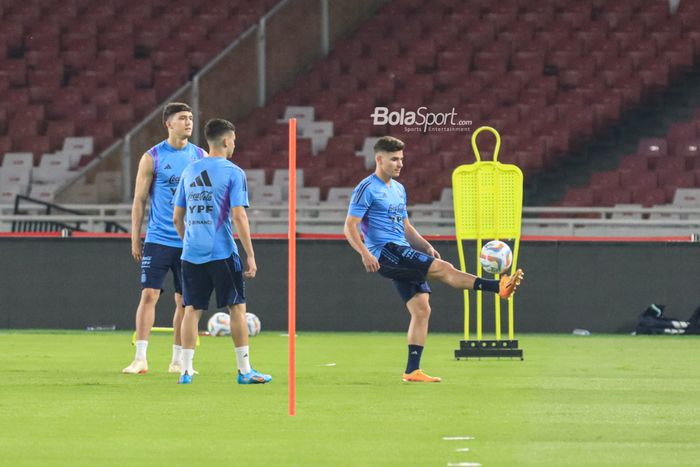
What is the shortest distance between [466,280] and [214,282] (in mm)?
1981

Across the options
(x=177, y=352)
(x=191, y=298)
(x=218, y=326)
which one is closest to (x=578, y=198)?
(x=218, y=326)

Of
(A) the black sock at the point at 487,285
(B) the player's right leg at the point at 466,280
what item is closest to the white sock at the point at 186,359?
(B) the player's right leg at the point at 466,280

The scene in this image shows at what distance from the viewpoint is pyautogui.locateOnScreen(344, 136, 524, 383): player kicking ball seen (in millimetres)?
11609

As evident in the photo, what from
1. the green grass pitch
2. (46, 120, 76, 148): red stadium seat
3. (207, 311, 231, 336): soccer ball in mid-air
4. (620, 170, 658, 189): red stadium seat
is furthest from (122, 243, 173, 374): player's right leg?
(46, 120, 76, 148): red stadium seat

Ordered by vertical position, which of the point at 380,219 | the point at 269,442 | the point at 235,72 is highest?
the point at 235,72

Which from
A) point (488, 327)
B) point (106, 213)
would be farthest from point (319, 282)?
point (106, 213)

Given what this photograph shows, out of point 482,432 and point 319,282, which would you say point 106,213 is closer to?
point 319,282

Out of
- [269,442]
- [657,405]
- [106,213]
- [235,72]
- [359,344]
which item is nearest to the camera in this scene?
[269,442]

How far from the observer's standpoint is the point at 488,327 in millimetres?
19141

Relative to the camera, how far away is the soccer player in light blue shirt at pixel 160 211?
475 inches

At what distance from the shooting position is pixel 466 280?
11.7 metres

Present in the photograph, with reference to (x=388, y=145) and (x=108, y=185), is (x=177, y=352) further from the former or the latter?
(x=108, y=185)

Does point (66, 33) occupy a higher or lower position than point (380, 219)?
higher

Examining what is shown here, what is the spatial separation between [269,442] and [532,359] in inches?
268
